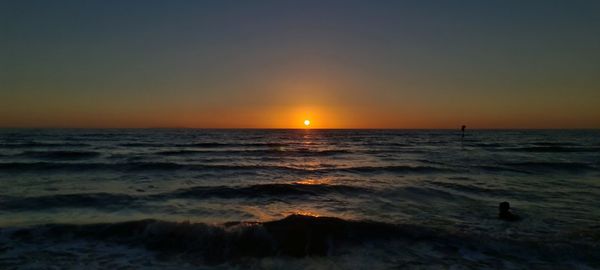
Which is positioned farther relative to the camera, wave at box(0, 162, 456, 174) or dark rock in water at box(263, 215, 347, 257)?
wave at box(0, 162, 456, 174)

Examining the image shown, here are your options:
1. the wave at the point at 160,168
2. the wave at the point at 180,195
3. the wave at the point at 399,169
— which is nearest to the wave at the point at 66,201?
the wave at the point at 180,195

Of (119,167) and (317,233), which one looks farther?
(119,167)

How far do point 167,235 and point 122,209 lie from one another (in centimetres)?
333

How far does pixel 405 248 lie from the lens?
725cm

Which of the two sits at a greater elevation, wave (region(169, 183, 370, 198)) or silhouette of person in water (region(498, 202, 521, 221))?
silhouette of person in water (region(498, 202, 521, 221))

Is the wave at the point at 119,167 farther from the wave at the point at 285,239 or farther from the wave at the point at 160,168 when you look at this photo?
the wave at the point at 285,239

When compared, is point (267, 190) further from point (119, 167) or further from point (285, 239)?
point (119, 167)

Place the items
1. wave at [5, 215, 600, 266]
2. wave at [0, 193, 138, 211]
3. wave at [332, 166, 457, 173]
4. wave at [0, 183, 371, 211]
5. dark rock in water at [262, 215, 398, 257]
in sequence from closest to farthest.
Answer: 1. wave at [5, 215, 600, 266]
2. dark rock in water at [262, 215, 398, 257]
3. wave at [0, 193, 138, 211]
4. wave at [0, 183, 371, 211]
5. wave at [332, 166, 457, 173]

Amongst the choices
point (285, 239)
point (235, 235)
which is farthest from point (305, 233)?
point (235, 235)

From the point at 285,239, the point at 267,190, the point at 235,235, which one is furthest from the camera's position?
the point at 267,190

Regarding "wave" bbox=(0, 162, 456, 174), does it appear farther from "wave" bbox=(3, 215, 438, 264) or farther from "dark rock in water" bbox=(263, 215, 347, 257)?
"wave" bbox=(3, 215, 438, 264)

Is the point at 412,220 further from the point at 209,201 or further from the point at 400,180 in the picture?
the point at 400,180

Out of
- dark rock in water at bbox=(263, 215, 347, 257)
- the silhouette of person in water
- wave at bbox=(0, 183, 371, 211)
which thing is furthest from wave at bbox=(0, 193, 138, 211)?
the silhouette of person in water

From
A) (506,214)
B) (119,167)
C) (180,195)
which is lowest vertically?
(180,195)
